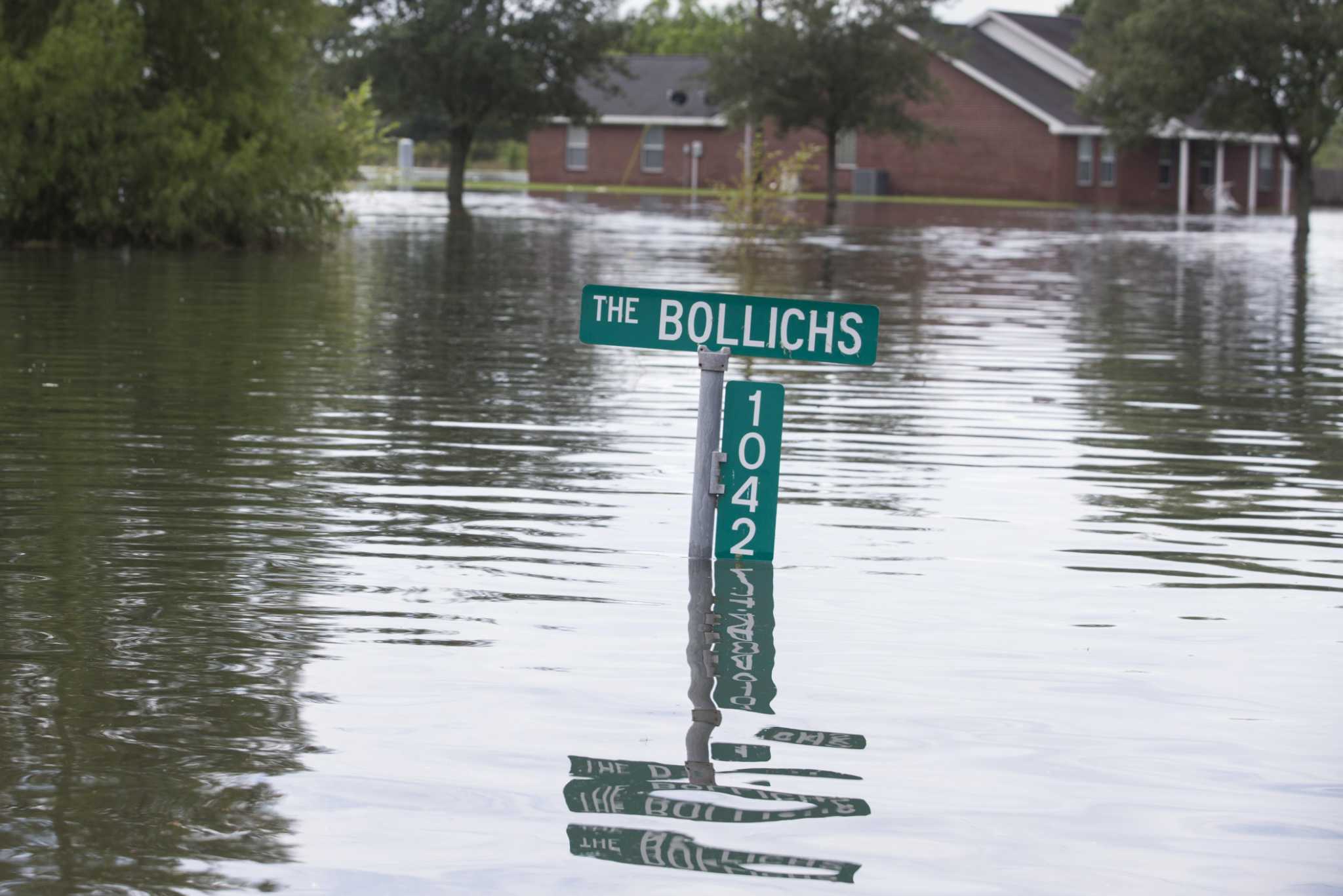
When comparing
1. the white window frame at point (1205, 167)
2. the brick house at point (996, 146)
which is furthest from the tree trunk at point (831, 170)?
the white window frame at point (1205, 167)

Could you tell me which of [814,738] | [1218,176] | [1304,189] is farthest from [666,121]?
[814,738]

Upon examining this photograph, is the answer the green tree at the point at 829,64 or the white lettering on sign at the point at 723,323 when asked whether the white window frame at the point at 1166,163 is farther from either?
the white lettering on sign at the point at 723,323

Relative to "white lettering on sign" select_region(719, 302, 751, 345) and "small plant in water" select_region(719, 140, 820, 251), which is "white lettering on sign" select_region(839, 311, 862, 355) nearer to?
"white lettering on sign" select_region(719, 302, 751, 345)

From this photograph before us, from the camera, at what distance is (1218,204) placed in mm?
68875

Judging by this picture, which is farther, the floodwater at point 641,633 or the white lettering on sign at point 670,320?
the white lettering on sign at point 670,320

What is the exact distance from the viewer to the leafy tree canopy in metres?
120

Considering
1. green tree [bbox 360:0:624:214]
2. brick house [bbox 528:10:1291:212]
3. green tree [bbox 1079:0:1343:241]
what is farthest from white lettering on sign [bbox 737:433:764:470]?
brick house [bbox 528:10:1291:212]

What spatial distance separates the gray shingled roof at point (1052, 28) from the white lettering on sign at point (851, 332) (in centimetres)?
6789

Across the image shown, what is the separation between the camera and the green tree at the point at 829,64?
56.7 meters

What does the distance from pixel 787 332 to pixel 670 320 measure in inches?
16.7

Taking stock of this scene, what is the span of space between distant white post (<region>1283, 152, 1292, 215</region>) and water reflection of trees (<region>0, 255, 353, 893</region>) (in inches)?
2577

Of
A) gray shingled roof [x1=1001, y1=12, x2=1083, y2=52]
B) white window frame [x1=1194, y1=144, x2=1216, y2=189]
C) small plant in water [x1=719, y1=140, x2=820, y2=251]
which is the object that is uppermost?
gray shingled roof [x1=1001, y1=12, x2=1083, y2=52]

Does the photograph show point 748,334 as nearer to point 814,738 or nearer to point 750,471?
point 750,471

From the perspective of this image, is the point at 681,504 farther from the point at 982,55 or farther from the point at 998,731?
the point at 982,55
